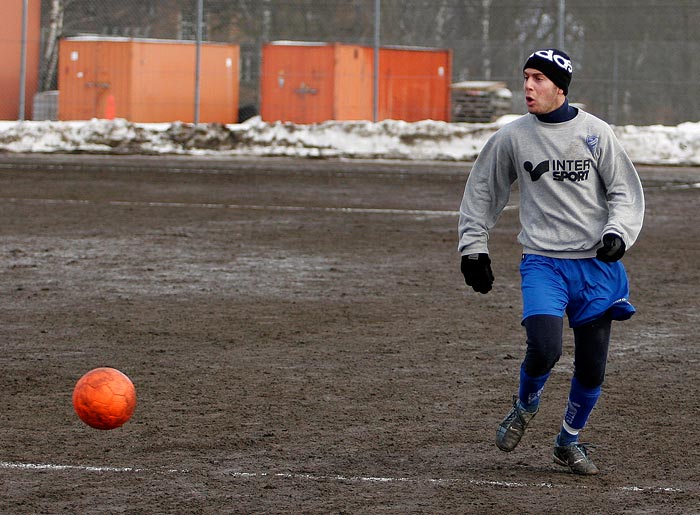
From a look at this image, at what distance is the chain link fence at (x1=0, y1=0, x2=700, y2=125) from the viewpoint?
102ft

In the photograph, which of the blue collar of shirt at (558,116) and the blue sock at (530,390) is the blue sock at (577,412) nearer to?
the blue sock at (530,390)

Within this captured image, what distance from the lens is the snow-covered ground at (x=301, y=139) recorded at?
26.9 metres

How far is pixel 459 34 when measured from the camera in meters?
33.2

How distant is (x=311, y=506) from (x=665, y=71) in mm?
27965

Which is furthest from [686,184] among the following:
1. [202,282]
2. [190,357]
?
[190,357]

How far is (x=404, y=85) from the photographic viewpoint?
32500mm

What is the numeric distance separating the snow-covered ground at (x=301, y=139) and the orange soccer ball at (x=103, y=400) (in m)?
21.1

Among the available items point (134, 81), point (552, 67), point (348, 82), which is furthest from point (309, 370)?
point (134, 81)

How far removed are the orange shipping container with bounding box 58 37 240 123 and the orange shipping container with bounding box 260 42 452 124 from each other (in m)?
2.10

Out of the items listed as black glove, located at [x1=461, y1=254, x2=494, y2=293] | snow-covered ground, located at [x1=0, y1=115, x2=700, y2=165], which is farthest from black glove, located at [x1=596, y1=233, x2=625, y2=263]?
snow-covered ground, located at [x1=0, y1=115, x2=700, y2=165]

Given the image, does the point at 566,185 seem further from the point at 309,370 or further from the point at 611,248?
the point at 309,370

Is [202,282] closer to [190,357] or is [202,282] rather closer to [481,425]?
[190,357]

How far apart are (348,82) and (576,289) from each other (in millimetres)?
27245

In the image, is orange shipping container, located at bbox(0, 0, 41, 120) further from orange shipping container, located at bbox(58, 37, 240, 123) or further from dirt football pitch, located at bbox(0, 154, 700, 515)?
dirt football pitch, located at bbox(0, 154, 700, 515)
